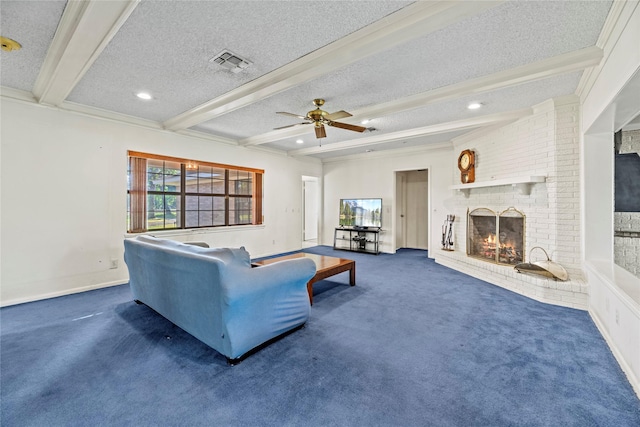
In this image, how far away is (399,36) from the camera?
2.10 meters

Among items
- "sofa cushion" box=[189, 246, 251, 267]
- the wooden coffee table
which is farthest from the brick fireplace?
"sofa cushion" box=[189, 246, 251, 267]

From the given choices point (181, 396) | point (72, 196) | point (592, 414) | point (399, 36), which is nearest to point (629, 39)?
point (399, 36)

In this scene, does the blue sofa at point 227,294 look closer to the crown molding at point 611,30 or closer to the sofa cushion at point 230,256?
the sofa cushion at point 230,256

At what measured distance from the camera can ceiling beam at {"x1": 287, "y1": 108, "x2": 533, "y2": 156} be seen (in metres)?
4.06

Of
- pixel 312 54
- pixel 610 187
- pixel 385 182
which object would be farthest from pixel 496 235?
pixel 312 54

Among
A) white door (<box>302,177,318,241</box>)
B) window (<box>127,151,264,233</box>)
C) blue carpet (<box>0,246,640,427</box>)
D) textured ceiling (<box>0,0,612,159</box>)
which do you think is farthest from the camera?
→ white door (<box>302,177,318,241</box>)

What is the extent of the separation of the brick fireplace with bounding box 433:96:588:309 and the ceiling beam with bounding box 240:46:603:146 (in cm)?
112

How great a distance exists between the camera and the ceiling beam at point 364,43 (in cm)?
185

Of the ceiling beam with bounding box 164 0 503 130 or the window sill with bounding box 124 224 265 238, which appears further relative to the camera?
the window sill with bounding box 124 224 265 238

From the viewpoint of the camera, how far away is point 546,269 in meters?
3.45

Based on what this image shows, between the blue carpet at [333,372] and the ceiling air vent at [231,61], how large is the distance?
8.43ft

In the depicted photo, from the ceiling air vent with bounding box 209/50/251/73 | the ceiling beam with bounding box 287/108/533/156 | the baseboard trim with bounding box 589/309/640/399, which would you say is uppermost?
the ceiling beam with bounding box 287/108/533/156

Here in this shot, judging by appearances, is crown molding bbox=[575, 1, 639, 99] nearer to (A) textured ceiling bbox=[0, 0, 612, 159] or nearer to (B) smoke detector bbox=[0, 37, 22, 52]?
(A) textured ceiling bbox=[0, 0, 612, 159]

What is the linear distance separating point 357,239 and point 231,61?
5.15 m
